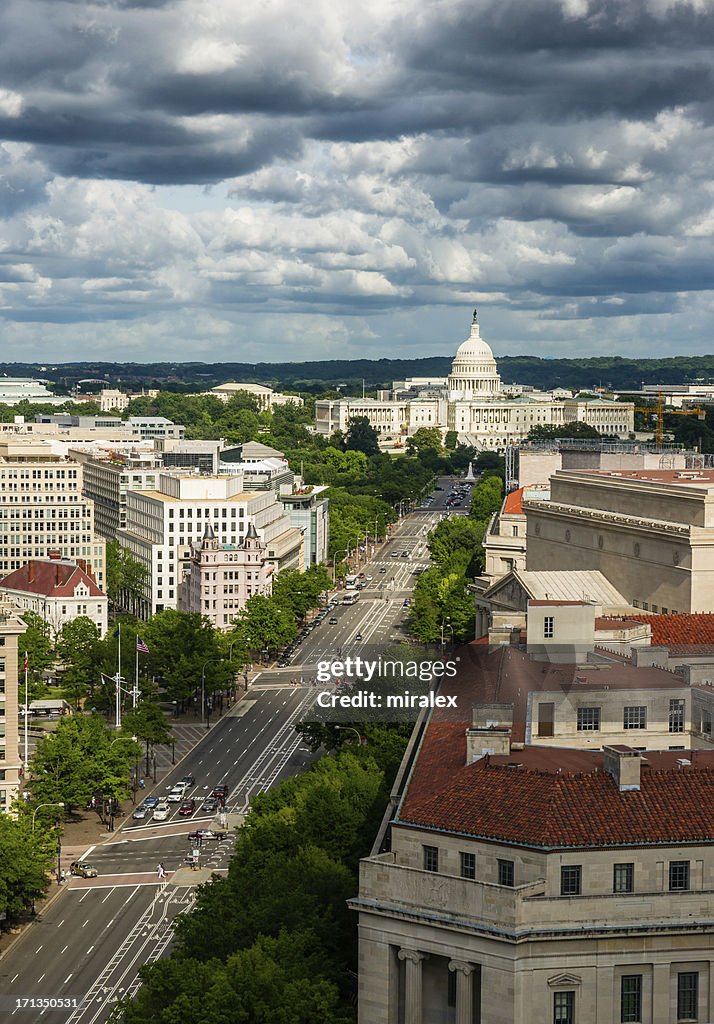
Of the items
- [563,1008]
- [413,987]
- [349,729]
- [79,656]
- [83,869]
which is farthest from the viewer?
[79,656]

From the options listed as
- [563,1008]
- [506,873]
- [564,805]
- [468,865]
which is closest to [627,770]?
[564,805]

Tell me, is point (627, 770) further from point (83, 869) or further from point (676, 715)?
point (83, 869)

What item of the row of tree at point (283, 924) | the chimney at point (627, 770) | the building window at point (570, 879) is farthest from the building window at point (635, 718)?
the building window at point (570, 879)

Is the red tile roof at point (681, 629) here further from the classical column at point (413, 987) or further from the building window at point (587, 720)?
the classical column at point (413, 987)

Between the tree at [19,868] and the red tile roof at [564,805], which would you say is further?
the tree at [19,868]

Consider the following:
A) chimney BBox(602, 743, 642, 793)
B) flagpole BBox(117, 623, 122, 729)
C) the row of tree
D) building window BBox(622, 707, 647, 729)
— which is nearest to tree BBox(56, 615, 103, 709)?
flagpole BBox(117, 623, 122, 729)
